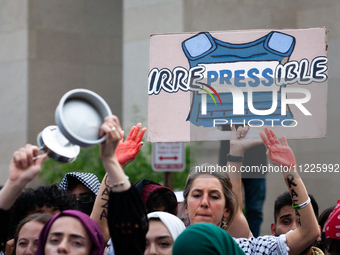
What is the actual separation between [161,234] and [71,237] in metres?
0.55

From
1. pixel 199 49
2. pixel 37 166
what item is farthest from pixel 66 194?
pixel 199 49

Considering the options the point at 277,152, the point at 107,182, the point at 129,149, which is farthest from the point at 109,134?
the point at 277,152

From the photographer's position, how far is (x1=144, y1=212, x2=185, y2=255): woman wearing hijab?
315 centimetres

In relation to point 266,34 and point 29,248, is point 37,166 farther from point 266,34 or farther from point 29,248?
point 266,34

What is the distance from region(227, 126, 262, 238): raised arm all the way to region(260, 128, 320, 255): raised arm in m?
0.41

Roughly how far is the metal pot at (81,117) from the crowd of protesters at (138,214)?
0.06 m

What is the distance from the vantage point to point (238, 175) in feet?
13.4

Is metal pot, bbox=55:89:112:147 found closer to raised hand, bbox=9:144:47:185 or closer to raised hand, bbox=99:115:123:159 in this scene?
raised hand, bbox=99:115:123:159

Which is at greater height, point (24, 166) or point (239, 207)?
point (24, 166)

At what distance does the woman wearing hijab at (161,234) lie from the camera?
124 inches

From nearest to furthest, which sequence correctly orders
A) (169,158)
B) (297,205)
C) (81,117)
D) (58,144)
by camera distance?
1. (81,117)
2. (58,144)
3. (297,205)
4. (169,158)

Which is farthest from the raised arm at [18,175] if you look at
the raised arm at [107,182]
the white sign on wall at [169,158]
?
the white sign on wall at [169,158]

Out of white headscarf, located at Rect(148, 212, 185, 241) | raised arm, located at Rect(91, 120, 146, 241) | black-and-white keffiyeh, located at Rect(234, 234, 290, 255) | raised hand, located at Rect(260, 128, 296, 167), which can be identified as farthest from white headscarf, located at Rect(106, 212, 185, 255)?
raised hand, located at Rect(260, 128, 296, 167)

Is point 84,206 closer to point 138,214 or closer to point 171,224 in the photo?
point 171,224
